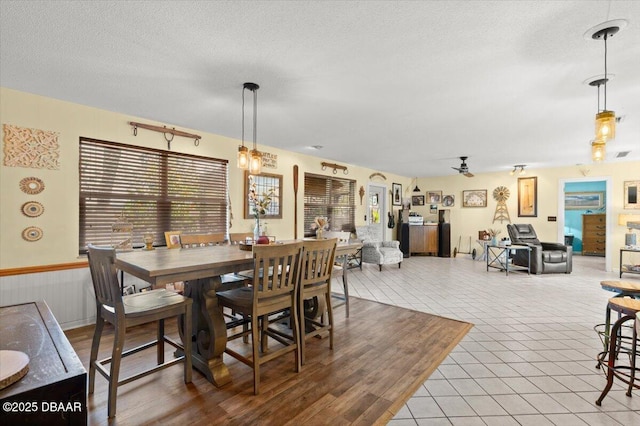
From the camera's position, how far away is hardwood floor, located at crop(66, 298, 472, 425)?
1812 millimetres

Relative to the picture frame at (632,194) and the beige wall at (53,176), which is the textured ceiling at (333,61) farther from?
the picture frame at (632,194)

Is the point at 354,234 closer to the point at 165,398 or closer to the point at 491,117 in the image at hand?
the point at 491,117

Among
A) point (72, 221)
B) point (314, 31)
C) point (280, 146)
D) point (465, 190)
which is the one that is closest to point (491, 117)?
point (314, 31)

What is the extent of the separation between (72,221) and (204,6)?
9.04 feet

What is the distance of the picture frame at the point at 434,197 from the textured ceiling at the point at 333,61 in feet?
16.8

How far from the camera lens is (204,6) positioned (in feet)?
5.56

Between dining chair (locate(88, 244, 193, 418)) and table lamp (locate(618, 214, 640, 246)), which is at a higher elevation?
table lamp (locate(618, 214, 640, 246))

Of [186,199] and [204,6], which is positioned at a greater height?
[204,6]

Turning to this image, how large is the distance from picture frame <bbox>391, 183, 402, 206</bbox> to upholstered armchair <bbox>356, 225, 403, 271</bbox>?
1882mm

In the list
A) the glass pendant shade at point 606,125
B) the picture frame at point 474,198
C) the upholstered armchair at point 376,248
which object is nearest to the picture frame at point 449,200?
the picture frame at point 474,198

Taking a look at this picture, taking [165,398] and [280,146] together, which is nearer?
[165,398]

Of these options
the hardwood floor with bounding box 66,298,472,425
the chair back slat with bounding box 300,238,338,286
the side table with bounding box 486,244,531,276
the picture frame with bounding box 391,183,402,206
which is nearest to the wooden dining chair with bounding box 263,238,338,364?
the chair back slat with bounding box 300,238,338,286

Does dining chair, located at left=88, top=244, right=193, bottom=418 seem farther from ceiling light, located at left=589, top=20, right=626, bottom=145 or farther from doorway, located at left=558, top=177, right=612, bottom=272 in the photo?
doorway, located at left=558, top=177, right=612, bottom=272

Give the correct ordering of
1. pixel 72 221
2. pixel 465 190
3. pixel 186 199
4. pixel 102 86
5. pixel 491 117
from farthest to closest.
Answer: pixel 465 190 < pixel 186 199 < pixel 491 117 < pixel 72 221 < pixel 102 86
